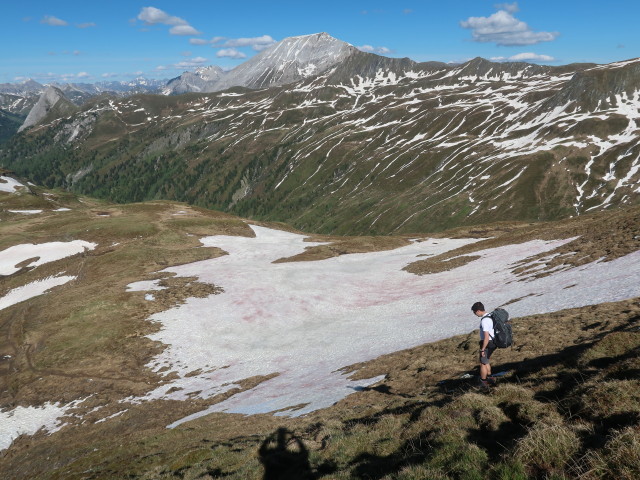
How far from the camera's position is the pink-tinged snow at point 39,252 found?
74.1 meters

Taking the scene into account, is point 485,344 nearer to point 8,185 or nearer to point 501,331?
point 501,331

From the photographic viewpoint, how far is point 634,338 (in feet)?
52.5

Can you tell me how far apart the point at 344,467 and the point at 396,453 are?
1786mm

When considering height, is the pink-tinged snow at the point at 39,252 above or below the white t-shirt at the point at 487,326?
below

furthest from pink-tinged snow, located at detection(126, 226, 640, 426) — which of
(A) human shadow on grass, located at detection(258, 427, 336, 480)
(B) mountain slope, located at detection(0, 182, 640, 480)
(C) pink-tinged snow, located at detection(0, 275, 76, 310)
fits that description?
(C) pink-tinged snow, located at detection(0, 275, 76, 310)

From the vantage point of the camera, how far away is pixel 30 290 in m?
65.3

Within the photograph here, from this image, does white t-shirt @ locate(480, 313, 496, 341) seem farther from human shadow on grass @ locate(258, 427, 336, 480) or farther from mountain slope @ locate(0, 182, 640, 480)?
human shadow on grass @ locate(258, 427, 336, 480)

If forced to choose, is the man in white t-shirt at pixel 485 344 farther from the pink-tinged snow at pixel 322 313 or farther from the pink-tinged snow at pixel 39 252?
the pink-tinged snow at pixel 39 252

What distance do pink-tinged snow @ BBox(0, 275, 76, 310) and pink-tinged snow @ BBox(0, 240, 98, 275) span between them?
8516 mm

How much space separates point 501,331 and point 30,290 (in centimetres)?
7449

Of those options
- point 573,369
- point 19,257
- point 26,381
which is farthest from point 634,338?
point 19,257

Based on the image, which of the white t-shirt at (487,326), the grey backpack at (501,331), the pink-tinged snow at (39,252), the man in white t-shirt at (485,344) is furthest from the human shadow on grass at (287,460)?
the pink-tinged snow at (39,252)

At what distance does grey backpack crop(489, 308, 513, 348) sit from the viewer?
56.7 feet

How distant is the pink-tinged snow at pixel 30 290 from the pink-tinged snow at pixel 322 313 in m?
18.3
